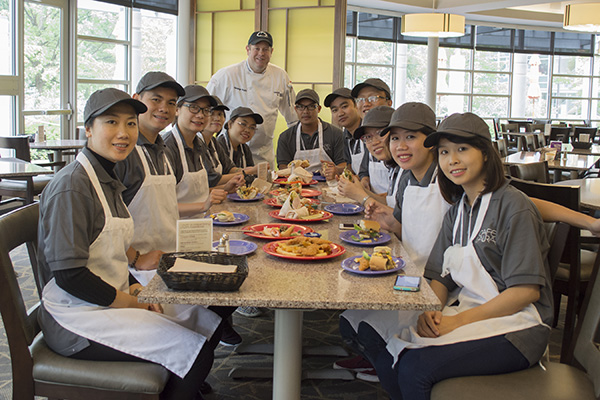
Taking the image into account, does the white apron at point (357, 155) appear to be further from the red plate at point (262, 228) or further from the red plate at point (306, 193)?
the red plate at point (262, 228)

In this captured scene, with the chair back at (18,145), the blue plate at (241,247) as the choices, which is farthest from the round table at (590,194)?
the chair back at (18,145)

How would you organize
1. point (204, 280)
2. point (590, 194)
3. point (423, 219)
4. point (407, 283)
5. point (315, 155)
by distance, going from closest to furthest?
point (204, 280) < point (407, 283) < point (423, 219) < point (590, 194) < point (315, 155)

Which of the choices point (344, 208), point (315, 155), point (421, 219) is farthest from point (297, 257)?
point (315, 155)

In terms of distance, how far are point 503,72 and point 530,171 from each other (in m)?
12.1

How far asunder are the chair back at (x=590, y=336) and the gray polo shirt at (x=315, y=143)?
3.43 m

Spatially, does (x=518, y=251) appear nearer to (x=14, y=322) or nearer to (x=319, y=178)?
(x=14, y=322)

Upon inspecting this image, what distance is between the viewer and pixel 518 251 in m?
1.87

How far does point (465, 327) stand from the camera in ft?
6.11

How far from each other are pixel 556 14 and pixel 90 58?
11.1 meters

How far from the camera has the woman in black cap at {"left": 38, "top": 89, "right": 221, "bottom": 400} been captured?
181 cm

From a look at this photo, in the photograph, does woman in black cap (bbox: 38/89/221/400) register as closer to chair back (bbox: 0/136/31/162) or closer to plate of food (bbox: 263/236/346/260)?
plate of food (bbox: 263/236/346/260)

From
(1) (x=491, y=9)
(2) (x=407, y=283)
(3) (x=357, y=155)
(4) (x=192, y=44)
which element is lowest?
(2) (x=407, y=283)

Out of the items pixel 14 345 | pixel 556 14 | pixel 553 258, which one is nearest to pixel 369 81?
pixel 553 258

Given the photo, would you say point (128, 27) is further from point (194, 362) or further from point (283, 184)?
point (194, 362)
